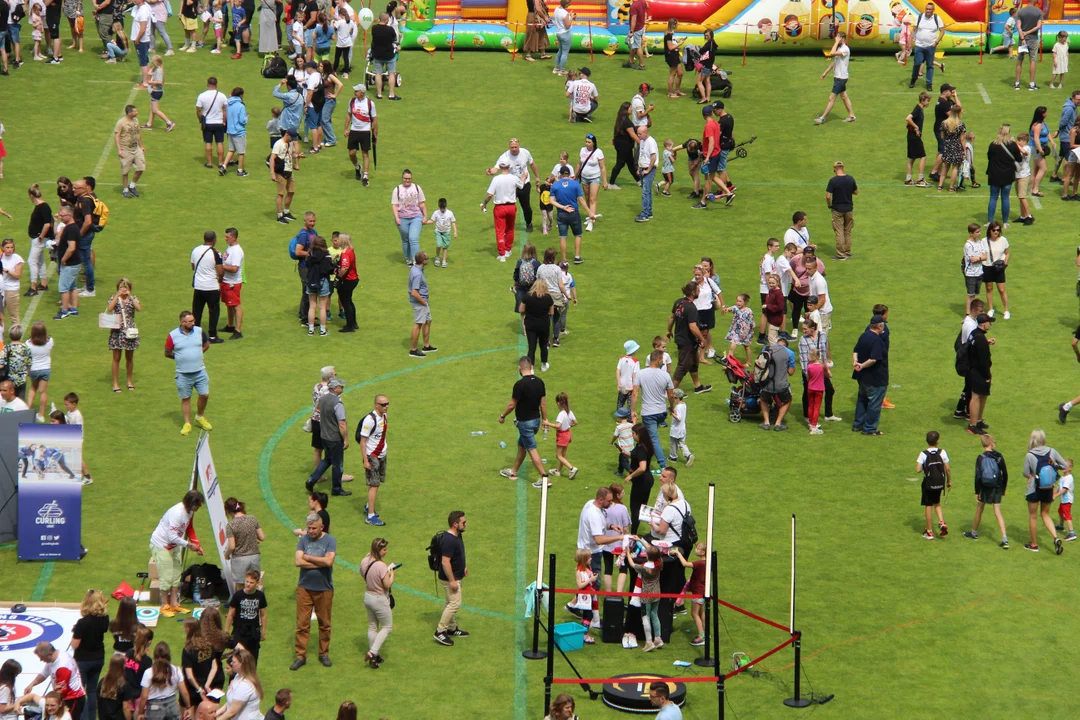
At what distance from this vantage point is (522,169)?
32.6m

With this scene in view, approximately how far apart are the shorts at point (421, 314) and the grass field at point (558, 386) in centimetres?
72

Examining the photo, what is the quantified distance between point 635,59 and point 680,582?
80.4 feet

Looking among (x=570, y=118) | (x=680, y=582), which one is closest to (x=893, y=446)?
(x=680, y=582)

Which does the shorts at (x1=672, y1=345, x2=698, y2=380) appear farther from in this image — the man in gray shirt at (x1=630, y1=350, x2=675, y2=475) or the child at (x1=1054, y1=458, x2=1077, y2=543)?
the child at (x1=1054, y1=458, x2=1077, y2=543)

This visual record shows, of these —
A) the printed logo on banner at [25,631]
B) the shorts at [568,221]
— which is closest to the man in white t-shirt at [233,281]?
the shorts at [568,221]

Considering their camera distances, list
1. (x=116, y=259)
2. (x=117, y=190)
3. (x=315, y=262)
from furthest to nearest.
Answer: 1. (x=117, y=190)
2. (x=116, y=259)
3. (x=315, y=262)

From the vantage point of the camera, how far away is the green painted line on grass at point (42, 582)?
2111 centimetres

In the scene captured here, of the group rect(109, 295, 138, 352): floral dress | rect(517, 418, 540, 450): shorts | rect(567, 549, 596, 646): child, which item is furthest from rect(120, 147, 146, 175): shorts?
rect(567, 549, 596, 646): child

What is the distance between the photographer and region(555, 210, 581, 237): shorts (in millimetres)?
31703

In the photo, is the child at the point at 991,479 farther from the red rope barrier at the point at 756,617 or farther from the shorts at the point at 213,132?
the shorts at the point at 213,132

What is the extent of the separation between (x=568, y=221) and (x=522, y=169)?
1692mm

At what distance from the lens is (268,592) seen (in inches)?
846

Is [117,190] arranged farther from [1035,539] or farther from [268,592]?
[1035,539]

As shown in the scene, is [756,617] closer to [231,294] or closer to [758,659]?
[758,659]
